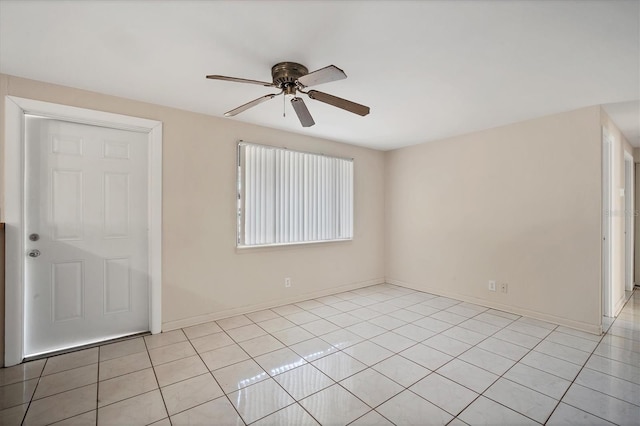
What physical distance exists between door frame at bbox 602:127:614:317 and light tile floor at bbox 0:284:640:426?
0.30 meters


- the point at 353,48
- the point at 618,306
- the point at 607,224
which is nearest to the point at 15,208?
the point at 353,48

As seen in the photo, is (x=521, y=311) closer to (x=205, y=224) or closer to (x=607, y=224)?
(x=607, y=224)

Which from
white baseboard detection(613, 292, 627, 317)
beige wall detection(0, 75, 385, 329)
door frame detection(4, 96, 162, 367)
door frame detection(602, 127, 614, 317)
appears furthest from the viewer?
white baseboard detection(613, 292, 627, 317)

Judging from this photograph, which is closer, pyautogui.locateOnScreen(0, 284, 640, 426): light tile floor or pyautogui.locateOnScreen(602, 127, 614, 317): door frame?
pyautogui.locateOnScreen(0, 284, 640, 426): light tile floor

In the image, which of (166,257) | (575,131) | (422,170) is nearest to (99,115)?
(166,257)

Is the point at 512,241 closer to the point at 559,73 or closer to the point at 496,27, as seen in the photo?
the point at 559,73

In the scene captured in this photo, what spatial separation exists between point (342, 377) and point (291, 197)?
7.90 ft

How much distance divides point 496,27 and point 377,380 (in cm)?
250

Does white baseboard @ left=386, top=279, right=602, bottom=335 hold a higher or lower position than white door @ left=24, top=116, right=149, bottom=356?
lower

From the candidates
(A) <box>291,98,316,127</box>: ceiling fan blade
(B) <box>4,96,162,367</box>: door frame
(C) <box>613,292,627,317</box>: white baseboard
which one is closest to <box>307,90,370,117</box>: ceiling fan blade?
(A) <box>291,98,316,127</box>: ceiling fan blade

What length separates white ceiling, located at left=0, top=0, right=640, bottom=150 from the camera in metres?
1.62

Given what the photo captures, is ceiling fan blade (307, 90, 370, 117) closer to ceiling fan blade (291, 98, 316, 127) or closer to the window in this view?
ceiling fan blade (291, 98, 316, 127)

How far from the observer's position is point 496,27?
1.75 meters

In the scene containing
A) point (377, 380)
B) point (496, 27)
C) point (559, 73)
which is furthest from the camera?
point (559, 73)
